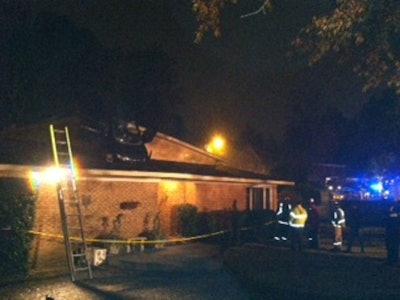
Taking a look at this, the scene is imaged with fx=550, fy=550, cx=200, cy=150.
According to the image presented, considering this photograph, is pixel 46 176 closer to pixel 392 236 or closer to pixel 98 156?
pixel 98 156

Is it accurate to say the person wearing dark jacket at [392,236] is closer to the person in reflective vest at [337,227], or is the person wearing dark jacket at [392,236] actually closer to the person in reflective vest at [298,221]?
the person in reflective vest at [337,227]

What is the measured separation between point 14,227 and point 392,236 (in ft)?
34.1

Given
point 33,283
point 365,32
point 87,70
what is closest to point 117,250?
point 33,283

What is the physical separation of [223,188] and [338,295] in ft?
36.4

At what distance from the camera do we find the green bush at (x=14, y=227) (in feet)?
39.4

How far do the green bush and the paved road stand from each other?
2.56 ft

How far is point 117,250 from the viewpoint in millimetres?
15180

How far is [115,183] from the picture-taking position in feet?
54.3

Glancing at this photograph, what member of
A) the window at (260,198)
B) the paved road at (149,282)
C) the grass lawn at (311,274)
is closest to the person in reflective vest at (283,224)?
the window at (260,198)

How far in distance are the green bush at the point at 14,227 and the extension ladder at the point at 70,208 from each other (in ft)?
2.61

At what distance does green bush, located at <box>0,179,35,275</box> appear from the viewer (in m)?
12.0

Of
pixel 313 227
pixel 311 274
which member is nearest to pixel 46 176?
pixel 311 274

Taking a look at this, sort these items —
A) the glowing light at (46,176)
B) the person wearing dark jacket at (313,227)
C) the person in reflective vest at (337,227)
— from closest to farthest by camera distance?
the glowing light at (46,176) → the person in reflective vest at (337,227) → the person wearing dark jacket at (313,227)

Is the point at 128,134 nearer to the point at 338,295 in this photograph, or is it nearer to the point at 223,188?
the point at 223,188
